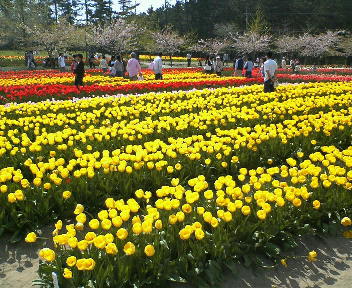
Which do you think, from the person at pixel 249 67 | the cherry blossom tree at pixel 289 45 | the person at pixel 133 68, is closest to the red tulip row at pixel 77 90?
the person at pixel 133 68

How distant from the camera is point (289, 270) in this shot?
3916 mm

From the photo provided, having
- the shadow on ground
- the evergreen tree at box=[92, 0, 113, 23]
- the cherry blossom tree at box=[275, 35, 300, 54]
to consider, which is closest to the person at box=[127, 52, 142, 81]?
the shadow on ground

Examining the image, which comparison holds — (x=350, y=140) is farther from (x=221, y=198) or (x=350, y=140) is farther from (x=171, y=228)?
(x=171, y=228)

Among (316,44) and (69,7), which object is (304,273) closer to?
(316,44)

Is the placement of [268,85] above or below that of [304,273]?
above

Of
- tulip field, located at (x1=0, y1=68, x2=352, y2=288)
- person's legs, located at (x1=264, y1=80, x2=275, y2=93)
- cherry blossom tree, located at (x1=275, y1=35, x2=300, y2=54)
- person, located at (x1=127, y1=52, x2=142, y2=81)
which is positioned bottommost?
tulip field, located at (x1=0, y1=68, x2=352, y2=288)

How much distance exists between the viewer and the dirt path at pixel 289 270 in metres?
3.71

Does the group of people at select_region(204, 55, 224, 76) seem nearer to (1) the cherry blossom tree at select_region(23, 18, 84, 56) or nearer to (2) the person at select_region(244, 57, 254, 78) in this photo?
(2) the person at select_region(244, 57, 254, 78)

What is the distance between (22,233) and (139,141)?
3.41 metres

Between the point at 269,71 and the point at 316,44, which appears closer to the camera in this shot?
the point at 269,71

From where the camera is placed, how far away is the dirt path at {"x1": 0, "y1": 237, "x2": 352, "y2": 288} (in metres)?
3.71

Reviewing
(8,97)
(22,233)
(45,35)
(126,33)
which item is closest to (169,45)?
(126,33)

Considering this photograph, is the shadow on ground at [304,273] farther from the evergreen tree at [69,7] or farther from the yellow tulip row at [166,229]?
the evergreen tree at [69,7]

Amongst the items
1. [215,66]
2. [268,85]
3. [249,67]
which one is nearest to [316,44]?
[215,66]
